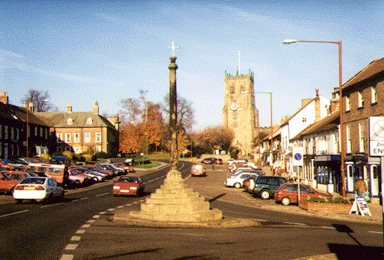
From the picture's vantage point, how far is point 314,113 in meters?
59.2

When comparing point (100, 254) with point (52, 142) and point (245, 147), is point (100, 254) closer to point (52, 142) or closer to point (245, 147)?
point (52, 142)

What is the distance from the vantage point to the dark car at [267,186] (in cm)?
3425

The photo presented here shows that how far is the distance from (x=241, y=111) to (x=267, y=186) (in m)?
113

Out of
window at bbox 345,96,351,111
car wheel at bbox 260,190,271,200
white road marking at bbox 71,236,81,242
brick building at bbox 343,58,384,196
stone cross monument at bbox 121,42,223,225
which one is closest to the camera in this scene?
white road marking at bbox 71,236,81,242

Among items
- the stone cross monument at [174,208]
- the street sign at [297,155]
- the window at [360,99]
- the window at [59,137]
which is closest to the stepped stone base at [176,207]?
the stone cross monument at [174,208]

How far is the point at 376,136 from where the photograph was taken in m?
8.48

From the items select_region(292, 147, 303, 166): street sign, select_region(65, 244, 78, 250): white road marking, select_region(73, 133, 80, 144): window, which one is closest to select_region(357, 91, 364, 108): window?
select_region(292, 147, 303, 166): street sign

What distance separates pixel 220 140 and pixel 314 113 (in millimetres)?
71877

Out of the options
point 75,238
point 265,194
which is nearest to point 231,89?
point 265,194

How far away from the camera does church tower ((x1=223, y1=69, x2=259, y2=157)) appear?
142250 millimetres

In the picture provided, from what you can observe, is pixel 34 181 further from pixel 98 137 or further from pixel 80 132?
pixel 80 132

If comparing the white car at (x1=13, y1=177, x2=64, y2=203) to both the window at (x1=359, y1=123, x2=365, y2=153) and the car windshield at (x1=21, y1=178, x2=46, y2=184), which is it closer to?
the car windshield at (x1=21, y1=178, x2=46, y2=184)

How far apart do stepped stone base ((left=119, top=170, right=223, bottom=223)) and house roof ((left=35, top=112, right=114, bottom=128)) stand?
82.7 metres

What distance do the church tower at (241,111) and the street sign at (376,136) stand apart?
127652 millimetres
